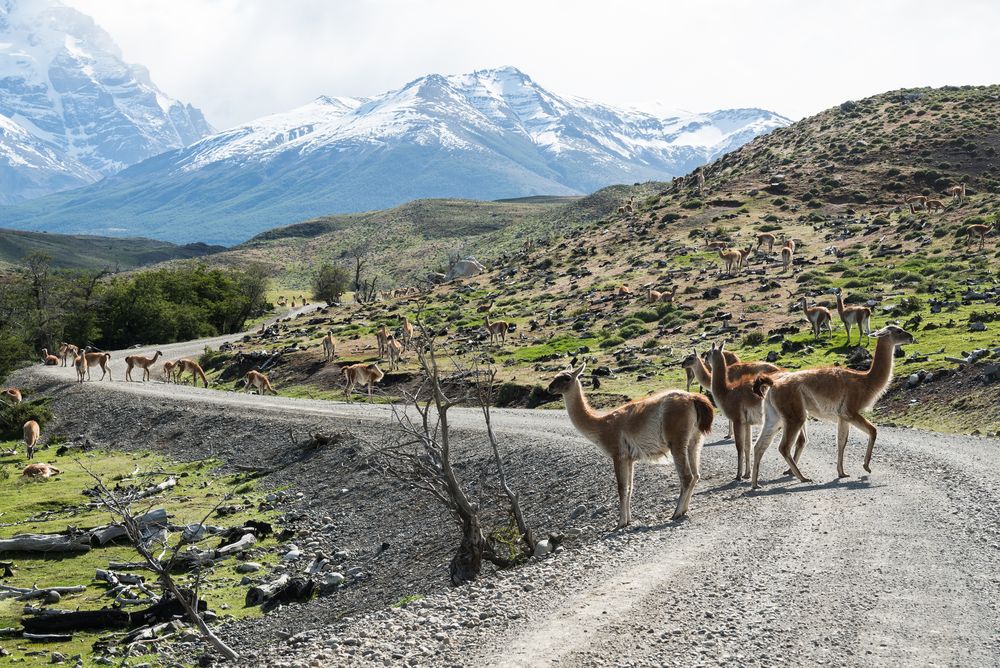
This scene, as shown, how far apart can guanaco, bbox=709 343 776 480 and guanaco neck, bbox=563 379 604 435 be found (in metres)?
3.31

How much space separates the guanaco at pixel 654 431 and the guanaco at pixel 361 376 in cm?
2250

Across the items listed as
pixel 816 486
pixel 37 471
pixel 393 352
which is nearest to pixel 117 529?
pixel 37 471

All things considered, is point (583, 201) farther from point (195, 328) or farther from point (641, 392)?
point (641, 392)

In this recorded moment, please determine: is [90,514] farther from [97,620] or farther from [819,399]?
[819,399]

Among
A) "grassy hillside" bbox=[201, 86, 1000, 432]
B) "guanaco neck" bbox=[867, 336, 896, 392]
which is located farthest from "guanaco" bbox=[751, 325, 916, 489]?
"grassy hillside" bbox=[201, 86, 1000, 432]

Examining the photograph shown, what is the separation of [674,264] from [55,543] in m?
40.4

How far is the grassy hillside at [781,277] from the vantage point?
29.5 m

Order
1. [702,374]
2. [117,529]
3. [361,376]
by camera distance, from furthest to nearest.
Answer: [361,376] → [117,529] → [702,374]

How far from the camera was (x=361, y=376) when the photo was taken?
35.9m

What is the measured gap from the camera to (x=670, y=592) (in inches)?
385

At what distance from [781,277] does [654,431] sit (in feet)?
114

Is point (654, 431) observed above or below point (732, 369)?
below

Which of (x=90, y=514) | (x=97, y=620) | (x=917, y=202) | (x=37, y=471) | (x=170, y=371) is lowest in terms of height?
(x=97, y=620)

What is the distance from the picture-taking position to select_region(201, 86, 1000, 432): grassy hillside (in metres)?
29.5
